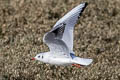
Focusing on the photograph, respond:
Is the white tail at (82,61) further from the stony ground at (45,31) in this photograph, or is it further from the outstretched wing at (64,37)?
the stony ground at (45,31)

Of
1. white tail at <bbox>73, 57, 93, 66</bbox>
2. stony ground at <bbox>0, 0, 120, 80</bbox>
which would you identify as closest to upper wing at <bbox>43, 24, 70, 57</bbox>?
white tail at <bbox>73, 57, 93, 66</bbox>

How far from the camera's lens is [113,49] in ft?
33.6

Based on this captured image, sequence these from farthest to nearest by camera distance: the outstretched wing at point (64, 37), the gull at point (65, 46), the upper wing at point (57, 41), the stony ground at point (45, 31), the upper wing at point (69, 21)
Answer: the stony ground at point (45, 31) < the upper wing at point (69, 21) < the gull at point (65, 46) < the outstretched wing at point (64, 37) < the upper wing at point (57, 41)

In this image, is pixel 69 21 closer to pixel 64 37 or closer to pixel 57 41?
pixel 64 37

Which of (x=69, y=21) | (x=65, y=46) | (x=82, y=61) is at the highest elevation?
(x=69, y=21)

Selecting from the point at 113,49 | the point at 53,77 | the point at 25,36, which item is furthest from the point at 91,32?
the point at 53,77

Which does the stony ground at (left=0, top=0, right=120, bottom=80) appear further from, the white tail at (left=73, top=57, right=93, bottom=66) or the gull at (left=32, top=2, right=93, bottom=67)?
the white tail at (left=73, top=57, right=93, bottom=66)

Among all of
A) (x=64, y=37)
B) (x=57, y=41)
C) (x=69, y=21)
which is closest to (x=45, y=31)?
(x=69, y=21)

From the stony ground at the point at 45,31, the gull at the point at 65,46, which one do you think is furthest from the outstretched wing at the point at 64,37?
the stony ground at the point at 45,31

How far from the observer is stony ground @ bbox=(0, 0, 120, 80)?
8.14 meters

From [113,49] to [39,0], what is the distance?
10.2ft

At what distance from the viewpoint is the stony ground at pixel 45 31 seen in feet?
→ 26.7

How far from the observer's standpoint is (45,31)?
35.4ft

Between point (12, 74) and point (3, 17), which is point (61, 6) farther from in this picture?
point (12, 74)
